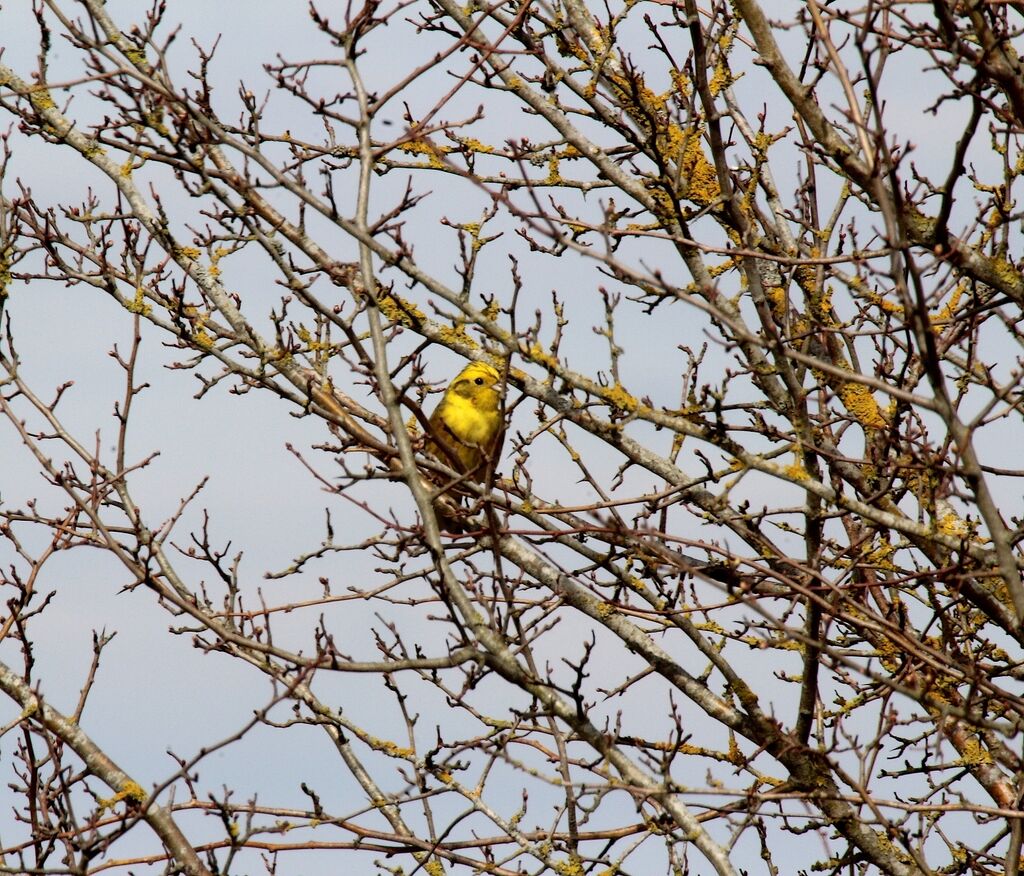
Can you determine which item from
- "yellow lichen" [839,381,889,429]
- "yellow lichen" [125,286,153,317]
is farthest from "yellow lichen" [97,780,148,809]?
"yellow lichen" [839,381,889,429]

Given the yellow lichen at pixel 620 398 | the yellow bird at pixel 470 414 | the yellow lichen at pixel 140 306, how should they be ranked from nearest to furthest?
the yellow lichen at pixel 620 398
the yellow lichen at pixel 140 306
the yellow bird at pixel 470 414

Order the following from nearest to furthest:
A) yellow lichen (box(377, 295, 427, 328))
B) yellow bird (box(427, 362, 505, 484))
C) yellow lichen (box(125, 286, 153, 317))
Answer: yellow lichen (box(377, 295, 427, 328)) → yellow lichen (box(125, 286, 153, 317)) → yellow bird (box(427, 362, 505, 484))

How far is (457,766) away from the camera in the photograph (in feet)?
19.7

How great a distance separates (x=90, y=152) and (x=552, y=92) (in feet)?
7.92

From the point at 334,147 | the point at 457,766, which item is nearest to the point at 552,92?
the point at 334,147

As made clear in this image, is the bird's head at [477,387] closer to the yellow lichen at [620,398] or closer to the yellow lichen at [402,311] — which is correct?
the yellow lichen at [402,311]

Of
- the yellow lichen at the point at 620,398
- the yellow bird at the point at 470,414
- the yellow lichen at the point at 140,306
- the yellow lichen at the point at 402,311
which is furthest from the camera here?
the yellow bird at the point at 470,414

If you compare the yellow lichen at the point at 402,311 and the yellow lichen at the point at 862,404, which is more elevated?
the yellow lichen at the point at 402,311

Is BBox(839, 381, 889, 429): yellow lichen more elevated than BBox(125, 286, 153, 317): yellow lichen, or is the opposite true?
BBox(125, 286, 153, 317): yellow lichen

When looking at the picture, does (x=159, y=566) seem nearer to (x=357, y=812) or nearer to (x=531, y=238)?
(x=357, y=812)

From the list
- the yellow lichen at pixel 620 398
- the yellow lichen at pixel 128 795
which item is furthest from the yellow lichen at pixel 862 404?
the yellow lichen at pixel 128 795

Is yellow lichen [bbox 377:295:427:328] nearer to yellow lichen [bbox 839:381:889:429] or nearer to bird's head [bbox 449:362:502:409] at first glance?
bird's head [bbox 449:362:502:409]

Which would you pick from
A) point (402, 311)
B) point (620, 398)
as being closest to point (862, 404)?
point (620, 398)

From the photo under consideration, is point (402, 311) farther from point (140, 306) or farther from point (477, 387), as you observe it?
point (477, 387)
